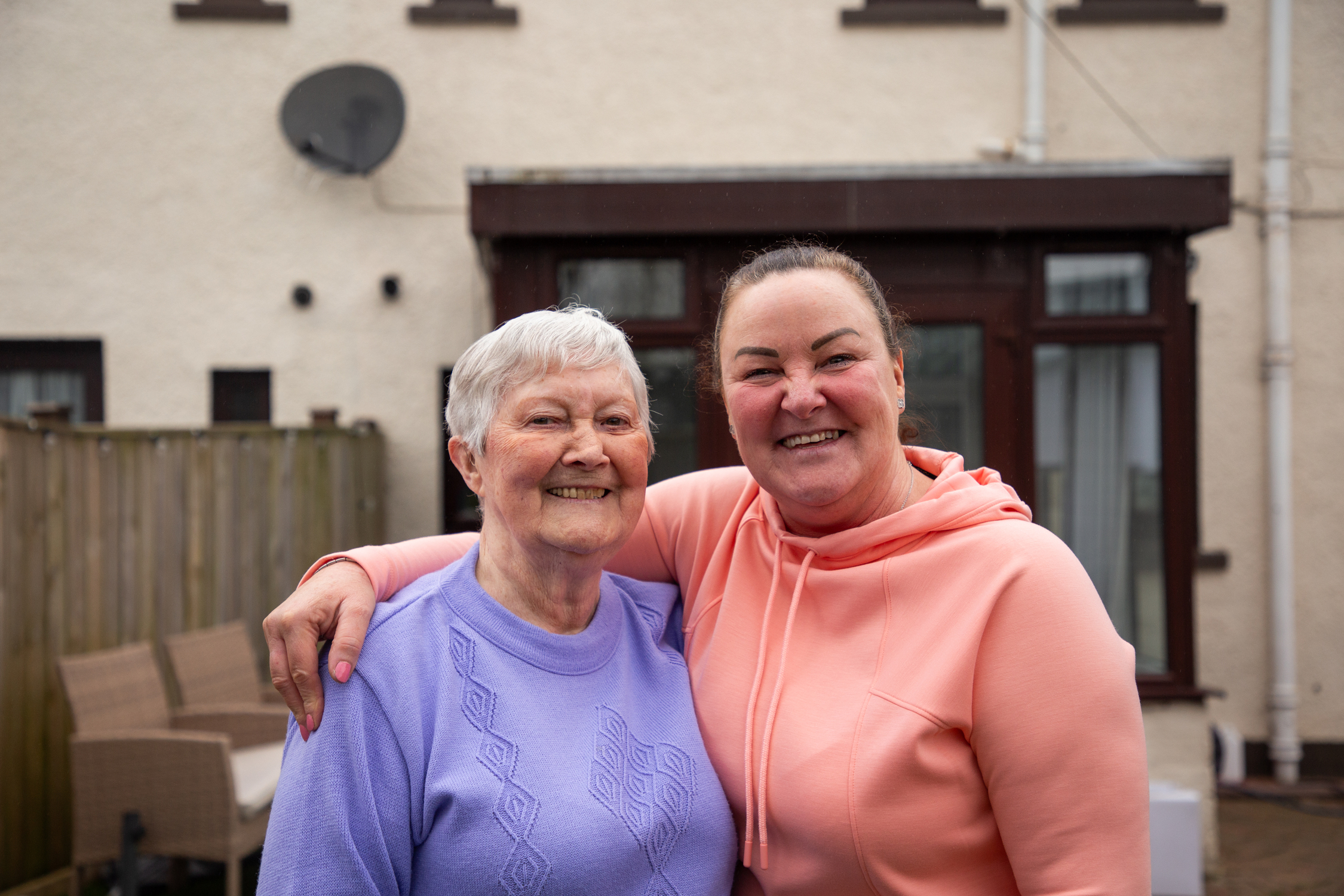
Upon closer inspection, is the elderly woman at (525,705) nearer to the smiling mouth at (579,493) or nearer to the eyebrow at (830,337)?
the smiling mouth at (579,493)

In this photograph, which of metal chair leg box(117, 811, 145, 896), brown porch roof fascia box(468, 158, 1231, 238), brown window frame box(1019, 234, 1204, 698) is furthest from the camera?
brown window frame box(1019, 234, 1204, 698)

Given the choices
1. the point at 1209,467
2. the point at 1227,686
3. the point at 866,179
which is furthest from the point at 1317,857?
the point at 866,179

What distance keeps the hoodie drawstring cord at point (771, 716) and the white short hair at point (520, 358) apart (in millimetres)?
465

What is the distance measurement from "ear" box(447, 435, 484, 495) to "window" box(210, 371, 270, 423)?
522cm

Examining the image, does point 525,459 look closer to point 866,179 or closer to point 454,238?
point 866,179

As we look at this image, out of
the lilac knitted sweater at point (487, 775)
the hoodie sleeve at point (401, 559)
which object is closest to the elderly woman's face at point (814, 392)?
the lilac knitted sweater at point (487, 775)

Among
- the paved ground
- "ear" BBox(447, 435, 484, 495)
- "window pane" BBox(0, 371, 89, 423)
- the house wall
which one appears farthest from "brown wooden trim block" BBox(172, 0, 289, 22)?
the paved ground

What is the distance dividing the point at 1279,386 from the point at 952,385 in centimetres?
278

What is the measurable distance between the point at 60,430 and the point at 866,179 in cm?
399

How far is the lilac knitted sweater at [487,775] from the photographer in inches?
52.1

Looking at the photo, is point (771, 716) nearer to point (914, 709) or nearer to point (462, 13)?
point (914, 709)

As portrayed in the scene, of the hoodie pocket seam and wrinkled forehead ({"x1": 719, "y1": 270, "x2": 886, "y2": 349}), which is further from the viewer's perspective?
wrinkled forehead ({"x1": 719, "y1": 270, "x2": 886, "y2": 349})

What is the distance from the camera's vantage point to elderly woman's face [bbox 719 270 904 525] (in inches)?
61.8

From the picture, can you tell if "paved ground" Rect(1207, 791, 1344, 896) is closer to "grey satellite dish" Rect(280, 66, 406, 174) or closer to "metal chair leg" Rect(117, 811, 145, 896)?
"metal chair leg" Rect(117, 811, 145, 896)
